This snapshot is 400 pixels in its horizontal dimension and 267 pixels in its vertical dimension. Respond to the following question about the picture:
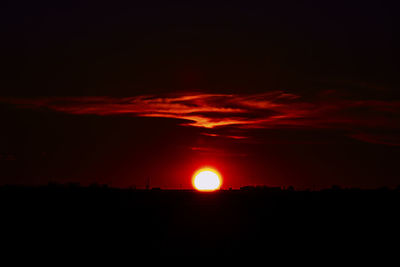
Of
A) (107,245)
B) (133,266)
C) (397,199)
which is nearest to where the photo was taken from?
(133,266)

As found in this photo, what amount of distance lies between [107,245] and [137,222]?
349 cm

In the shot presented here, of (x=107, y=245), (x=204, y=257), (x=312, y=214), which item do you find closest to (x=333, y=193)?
(x=312, y=214)

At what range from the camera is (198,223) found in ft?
130

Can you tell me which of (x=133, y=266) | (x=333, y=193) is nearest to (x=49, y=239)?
(x=133, y=266)

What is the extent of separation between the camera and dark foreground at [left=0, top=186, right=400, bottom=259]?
3631 centimetres

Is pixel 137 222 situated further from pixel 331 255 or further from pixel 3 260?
pixel 331 255

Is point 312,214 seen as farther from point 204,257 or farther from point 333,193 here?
point 204,257

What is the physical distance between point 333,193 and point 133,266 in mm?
15939

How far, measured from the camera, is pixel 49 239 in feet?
120

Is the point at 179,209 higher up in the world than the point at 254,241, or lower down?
higher up

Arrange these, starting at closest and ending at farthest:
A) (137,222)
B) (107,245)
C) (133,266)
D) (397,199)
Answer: (133,266) → (107,245) → (137,222) → (397,199)

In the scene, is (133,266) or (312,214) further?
(312,214)

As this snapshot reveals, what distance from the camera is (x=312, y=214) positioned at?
4106 centimetres

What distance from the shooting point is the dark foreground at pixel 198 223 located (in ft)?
119
